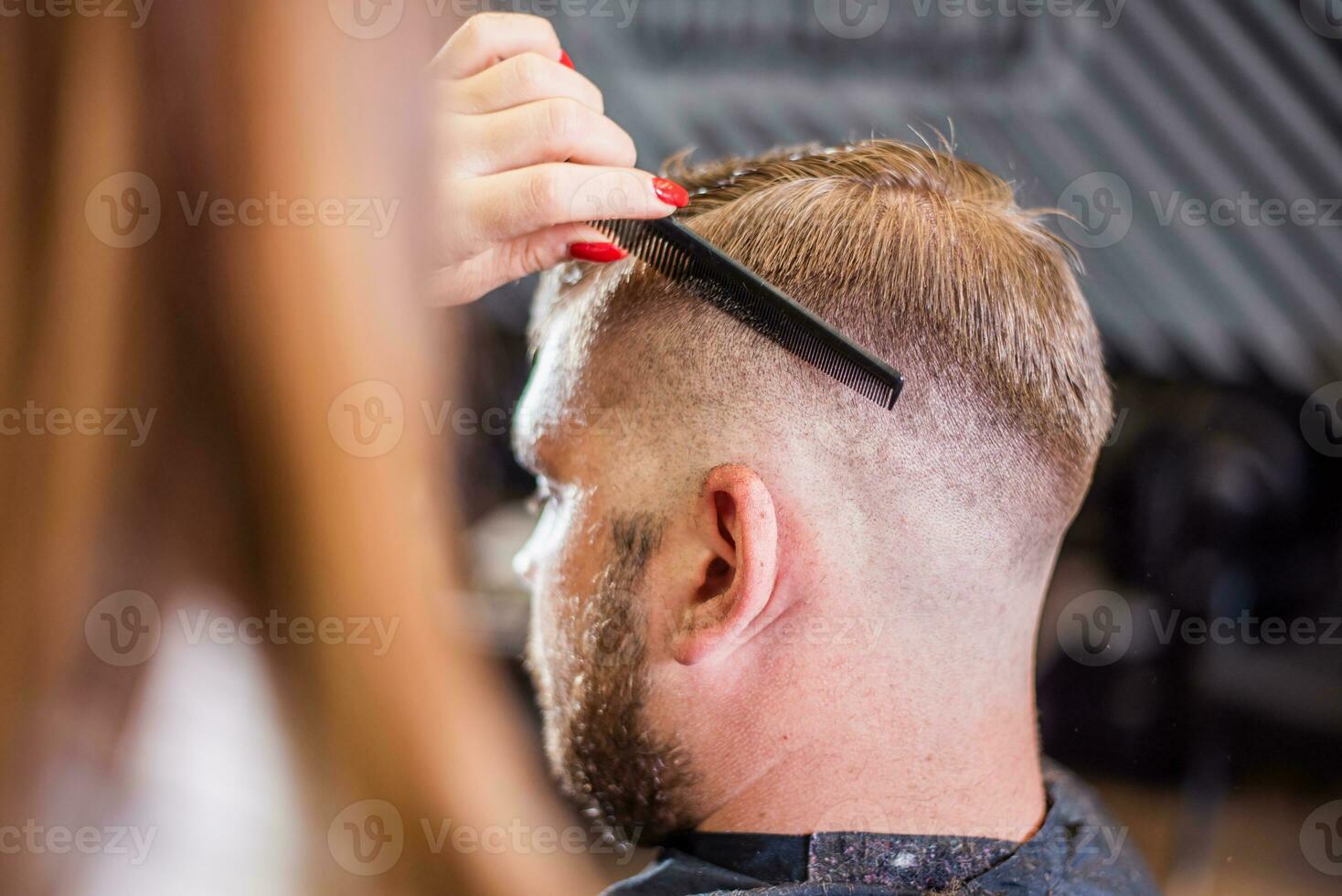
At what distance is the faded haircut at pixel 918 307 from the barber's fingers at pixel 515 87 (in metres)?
0.23

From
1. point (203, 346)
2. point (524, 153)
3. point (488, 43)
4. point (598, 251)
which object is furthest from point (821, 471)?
point (203, 346)

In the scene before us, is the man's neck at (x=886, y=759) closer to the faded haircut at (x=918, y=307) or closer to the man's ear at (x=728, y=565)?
the man's ear at (x=728, y=565)

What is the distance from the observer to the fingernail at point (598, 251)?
1092mm

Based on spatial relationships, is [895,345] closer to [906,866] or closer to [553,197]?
[553,197]

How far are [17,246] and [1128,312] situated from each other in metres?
3.12

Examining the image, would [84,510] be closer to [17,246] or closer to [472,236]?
[17,246]

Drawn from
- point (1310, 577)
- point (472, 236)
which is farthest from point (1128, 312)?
point (472, 236)

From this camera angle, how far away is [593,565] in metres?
1.27

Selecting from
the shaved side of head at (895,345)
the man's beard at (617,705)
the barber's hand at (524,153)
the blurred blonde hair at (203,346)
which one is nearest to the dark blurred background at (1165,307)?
the man's beard at (617,705)

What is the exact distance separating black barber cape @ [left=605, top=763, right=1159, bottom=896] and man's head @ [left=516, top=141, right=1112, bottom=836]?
5cm

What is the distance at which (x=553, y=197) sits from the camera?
100cm

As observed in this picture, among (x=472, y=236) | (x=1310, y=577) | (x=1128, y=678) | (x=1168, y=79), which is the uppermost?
(x=1168, y=79)

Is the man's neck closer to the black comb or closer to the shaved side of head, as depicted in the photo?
the shaved side of head

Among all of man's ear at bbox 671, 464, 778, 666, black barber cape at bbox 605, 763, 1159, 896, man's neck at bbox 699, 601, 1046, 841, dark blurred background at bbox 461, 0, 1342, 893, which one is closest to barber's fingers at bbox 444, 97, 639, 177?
man's ear at bbox 671, 464, 778, 666
